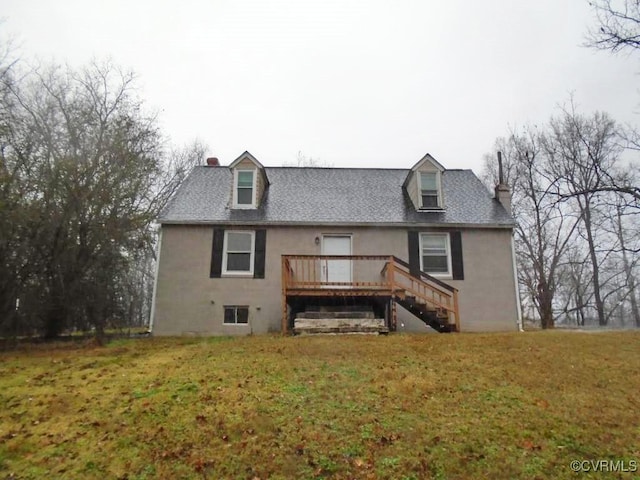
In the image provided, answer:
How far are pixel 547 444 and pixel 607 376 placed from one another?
344 centimetres

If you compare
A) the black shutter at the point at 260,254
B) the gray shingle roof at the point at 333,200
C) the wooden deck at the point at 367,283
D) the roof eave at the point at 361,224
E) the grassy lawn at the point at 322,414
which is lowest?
the grassy lawn at the point at 322,414

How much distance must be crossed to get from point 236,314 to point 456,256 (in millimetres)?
7415

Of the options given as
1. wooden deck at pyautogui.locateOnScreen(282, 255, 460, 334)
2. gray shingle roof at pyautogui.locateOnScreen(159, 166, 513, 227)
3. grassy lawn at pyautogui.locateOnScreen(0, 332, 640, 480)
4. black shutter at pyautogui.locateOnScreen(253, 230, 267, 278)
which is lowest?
grassy lawn at pyautogui.locateOnScreen(0, 332, 640, 480)

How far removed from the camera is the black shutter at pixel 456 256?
14062mm

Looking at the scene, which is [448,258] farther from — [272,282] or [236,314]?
[236,314]

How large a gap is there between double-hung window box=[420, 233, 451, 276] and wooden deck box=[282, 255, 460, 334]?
59cm

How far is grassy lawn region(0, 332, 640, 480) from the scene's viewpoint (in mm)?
4719

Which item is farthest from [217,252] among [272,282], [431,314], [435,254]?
[435,254]

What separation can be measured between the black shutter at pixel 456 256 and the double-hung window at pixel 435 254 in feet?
0.44

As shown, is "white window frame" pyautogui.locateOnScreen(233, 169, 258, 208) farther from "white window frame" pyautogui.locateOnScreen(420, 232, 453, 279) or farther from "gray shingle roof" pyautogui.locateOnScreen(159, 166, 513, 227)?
"white window frame" pyautogui.locateOnScreen(420, 232, 453, 279)

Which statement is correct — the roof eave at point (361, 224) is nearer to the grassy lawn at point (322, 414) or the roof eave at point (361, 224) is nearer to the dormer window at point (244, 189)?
the dormer window at point (244, 189)

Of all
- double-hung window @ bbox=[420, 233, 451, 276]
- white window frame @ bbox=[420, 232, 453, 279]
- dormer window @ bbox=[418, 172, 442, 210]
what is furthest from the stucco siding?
dormer window @ bbox=[418, 172, 442, 210]

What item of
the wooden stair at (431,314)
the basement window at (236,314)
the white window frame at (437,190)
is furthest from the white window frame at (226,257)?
the white window frame at (437,190)

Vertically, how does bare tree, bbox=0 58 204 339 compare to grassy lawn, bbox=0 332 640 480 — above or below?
above
